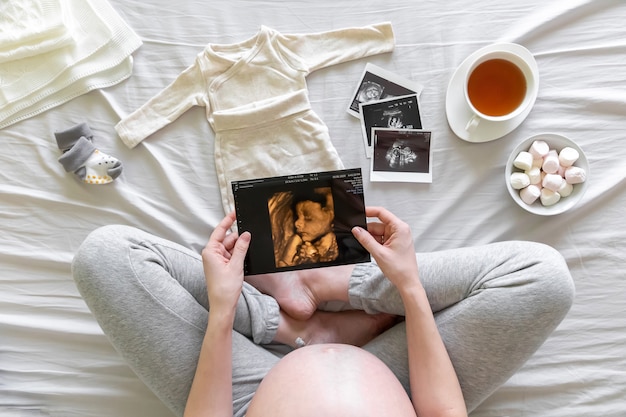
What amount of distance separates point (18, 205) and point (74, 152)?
0.18m

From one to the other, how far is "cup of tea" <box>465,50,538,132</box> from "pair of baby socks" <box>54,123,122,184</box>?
0.73 metres

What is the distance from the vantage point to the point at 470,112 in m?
1.00

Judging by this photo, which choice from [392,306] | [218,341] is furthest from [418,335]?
Result: [218,341]

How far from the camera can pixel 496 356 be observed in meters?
0.82

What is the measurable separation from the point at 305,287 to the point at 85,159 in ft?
1.69

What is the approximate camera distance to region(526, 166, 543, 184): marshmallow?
952mm

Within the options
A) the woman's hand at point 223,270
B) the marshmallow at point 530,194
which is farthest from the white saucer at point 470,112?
the woman's hand at point 223,270

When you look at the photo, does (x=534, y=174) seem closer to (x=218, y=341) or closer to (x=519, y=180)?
(x=519, y=180)

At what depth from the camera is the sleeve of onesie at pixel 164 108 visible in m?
1.02

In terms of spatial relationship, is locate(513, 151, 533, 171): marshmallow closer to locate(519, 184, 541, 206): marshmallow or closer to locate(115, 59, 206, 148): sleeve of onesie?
locate(519, 184, 541, 206): marshmallow

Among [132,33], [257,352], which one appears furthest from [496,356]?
[132,33]

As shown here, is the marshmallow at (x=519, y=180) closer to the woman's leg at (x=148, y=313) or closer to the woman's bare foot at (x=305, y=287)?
the woman's bare foot at (x=305, y=287)

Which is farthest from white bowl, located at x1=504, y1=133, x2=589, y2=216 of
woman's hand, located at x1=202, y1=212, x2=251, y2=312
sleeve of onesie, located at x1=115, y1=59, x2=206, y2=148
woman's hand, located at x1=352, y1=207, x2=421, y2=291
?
sleeve of onesie, located at x1=115, y1=59, x2=206, y2=148

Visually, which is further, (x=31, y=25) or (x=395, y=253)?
(x=31, y=25)
